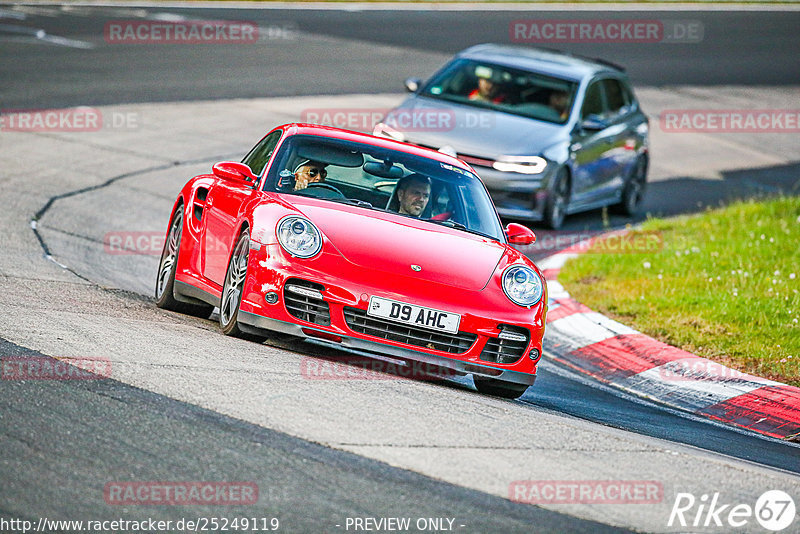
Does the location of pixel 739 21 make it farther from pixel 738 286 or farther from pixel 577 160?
pixel 738 286

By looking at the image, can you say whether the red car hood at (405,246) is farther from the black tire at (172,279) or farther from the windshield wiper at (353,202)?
the black tire at (172,279)

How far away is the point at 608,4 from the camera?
38500 millimetres

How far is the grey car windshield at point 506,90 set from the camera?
15.2m

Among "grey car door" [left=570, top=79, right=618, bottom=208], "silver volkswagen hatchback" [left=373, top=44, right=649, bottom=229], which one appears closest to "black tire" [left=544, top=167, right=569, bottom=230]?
"silver volkswagen hatchback" [left=373, top=44, right=649, bottom=229]

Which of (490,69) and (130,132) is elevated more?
(490,69)

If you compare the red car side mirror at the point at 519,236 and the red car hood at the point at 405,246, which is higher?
the red car hood at the point at 405,246

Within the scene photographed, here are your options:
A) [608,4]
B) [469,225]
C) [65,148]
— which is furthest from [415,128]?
[608,4]

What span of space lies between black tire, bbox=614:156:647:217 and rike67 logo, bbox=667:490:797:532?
1152 centimetres

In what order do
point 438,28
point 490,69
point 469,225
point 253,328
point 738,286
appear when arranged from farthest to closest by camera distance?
point 438,28, point 490,69, point 738,286, point 469,225, point 253,328

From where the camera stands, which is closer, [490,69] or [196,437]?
[196,437]

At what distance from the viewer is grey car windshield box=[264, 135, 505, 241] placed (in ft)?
27.2

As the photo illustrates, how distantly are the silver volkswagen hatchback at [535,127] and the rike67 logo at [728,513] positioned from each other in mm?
8332

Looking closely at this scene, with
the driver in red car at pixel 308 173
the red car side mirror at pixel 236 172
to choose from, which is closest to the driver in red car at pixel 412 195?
the driver in red car at pixel 308 173

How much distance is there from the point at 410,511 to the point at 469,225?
3748 millimetres
